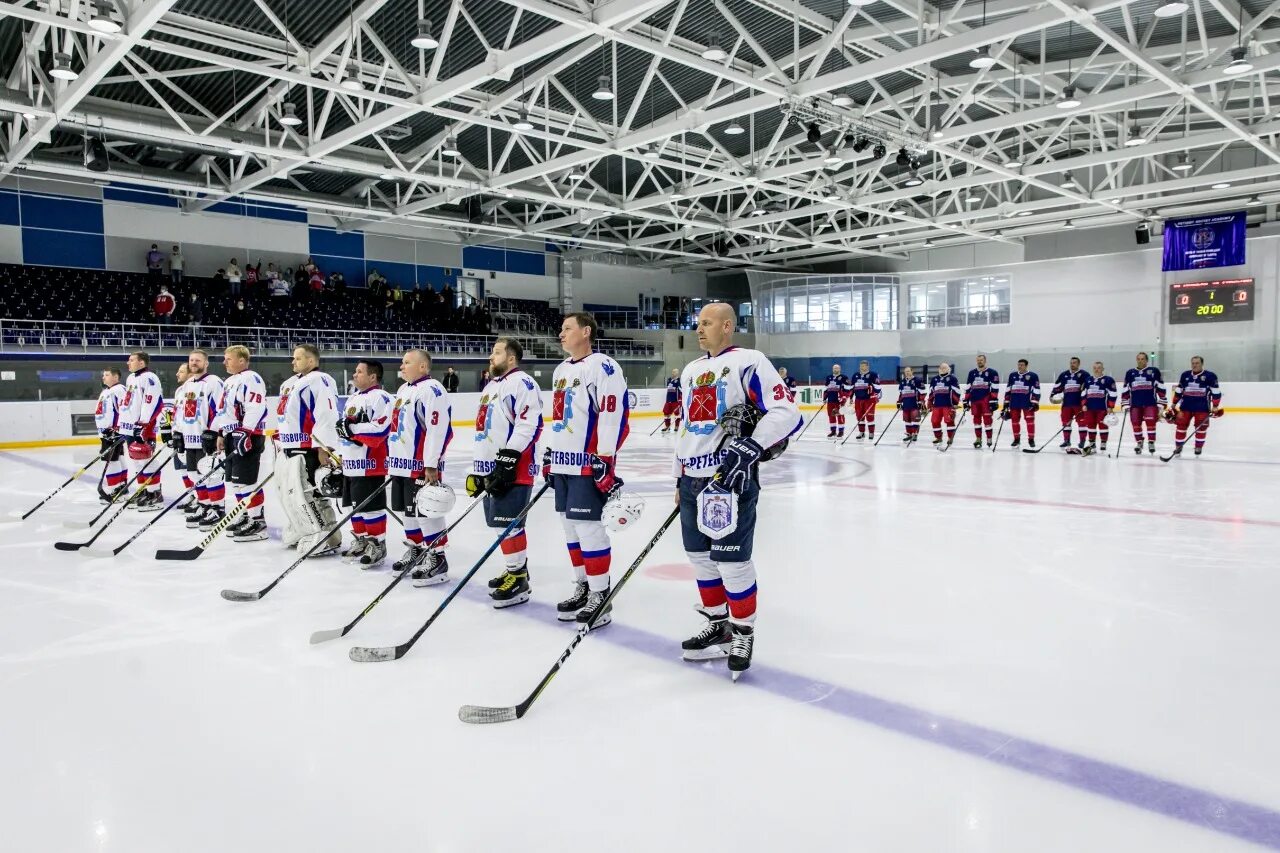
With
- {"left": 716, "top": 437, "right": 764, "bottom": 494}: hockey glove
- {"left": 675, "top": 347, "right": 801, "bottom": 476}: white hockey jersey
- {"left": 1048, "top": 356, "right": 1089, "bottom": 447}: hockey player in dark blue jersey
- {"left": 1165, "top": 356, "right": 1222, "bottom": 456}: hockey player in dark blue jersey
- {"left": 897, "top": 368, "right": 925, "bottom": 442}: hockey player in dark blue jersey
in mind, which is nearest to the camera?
{"left": 716, "top": 437, "right": 764, "bottom": 494}: hockey glove

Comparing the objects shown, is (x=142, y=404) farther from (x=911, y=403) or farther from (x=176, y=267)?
(x=176, y=267)

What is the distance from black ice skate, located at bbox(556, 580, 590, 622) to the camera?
3.92 metres

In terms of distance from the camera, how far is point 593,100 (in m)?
14.0

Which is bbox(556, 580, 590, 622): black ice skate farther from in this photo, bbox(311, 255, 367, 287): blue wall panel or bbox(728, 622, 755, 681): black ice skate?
bbox(311, 255, 367, 287): blue wall panel

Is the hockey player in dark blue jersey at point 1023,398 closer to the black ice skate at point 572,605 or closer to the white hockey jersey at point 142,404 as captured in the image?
the black ice skate at point 572,605

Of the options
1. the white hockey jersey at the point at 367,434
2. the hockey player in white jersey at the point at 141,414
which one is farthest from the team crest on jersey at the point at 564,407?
the hockey player in white jersey at the point at 141,414

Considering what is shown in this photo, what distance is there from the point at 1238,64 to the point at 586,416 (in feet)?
33.0

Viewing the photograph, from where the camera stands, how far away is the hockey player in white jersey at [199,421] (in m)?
6.29

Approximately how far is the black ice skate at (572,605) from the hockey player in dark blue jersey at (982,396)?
11.0 metres

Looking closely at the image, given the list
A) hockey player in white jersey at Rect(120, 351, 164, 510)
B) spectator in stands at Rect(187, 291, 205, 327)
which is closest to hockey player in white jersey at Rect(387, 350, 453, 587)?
hockey player in white jersey at Rect(120, 351, 164, 510)

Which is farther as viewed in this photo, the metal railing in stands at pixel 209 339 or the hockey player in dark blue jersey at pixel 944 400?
the metal railing in stands at pixel 209 339

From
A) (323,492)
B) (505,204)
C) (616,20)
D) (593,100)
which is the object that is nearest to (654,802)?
(323,492)

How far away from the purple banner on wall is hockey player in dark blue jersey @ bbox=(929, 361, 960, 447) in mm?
10470

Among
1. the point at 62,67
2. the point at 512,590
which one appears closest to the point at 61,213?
the point at 62,67
